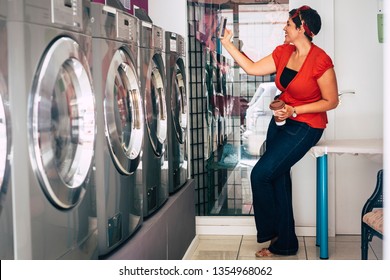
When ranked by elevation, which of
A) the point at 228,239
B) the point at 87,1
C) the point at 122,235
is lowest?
the point at 228,239

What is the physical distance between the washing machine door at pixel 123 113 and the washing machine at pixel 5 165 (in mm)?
678

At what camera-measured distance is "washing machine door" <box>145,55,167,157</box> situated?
2.99 m

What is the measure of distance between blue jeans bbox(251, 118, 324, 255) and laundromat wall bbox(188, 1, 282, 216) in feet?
2.08

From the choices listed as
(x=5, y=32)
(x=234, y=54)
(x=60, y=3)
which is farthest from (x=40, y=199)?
(x=234, y=54)

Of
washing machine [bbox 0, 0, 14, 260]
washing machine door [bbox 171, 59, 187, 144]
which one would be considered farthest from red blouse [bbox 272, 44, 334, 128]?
washing machine [bbox 0, 0, 14, 260]

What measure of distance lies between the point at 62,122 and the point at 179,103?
1802mm

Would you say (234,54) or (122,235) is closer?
(122,235)

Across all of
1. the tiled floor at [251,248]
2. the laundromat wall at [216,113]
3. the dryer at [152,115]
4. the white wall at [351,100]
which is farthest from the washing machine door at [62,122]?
the white wall at [351,100]

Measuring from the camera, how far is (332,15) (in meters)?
4.10

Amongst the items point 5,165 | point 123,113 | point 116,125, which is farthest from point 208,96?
point 5,165

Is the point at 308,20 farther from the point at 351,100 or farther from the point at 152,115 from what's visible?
the point at 152,115

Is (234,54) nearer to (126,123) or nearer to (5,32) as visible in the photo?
(126,123)

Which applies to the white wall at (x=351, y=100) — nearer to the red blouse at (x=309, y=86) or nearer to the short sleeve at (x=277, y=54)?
the short sleeve at (x=277, y=54)
